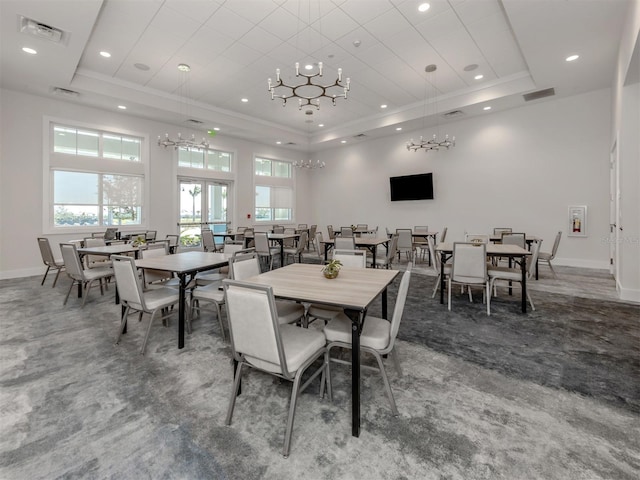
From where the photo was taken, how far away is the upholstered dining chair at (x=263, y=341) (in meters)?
1.52

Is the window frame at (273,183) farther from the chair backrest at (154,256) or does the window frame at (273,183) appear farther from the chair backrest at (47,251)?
the chair backrest at (154,256)

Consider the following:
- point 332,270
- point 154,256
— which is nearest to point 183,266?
point 154,256

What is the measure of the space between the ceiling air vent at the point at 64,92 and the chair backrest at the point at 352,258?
686cm

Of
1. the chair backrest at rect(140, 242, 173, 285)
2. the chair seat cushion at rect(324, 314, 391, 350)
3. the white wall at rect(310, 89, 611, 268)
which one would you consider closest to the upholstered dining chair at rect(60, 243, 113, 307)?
the chair backrest at rect(140, 242, 173, 285)

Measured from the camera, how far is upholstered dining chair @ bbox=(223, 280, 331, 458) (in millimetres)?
1520

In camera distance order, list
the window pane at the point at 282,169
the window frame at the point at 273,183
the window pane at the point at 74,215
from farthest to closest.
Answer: the window pane at the point at 282,169, the window frame at the point at 273,183, the window pane at the point at 74,215

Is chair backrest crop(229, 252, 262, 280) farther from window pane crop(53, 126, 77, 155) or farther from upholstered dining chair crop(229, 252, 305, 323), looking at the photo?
window pane crop(53, 126, 77, 155)

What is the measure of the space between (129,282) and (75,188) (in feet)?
20.0

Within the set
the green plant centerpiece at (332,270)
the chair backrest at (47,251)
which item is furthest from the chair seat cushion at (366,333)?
the chair backrest at (47,251)

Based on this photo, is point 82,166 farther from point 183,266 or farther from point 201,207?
point 183,266

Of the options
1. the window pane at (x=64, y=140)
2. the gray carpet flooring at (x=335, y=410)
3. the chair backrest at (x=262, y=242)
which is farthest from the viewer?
the window pane at (x=64, y=140)

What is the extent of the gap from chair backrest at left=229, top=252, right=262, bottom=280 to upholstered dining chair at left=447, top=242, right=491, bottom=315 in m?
2.57

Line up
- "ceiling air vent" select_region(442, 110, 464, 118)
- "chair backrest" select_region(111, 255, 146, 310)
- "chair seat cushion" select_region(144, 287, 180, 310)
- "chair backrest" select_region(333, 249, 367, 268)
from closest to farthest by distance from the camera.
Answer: "chair backrest" select_region(111, 255, 146, 310) → "chair seat cushion" select_region(144, 287, 180, 310) → "chair backrest" select_region(333, 249, 367, 268) → "ceiling air vent" select_region(442, 110, 464, 118)

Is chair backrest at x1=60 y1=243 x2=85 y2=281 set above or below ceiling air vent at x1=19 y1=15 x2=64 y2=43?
below
